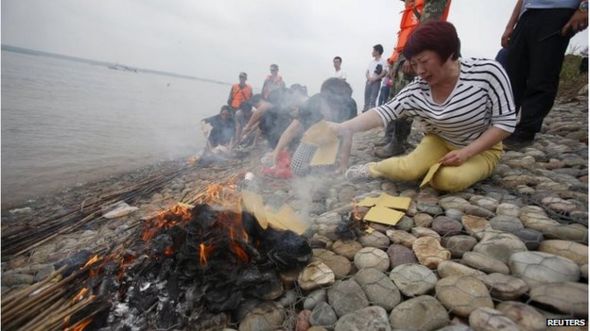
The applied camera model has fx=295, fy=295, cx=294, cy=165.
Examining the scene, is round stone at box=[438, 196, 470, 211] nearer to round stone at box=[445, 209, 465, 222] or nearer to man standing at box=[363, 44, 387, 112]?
round stone at box=[445, 209, 465, 222]

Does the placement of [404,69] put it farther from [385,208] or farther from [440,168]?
[385,208]

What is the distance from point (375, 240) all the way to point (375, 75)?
345 inches

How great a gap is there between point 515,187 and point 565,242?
51.3 inches

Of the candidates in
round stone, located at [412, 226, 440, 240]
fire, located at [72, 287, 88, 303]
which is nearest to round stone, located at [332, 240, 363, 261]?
round stone, located at [412, 226, 440, 240]

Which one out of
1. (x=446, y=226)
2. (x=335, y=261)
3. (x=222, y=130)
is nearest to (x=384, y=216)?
(x=446, y=226)

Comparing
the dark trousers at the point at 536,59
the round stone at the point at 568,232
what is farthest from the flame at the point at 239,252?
the dark trousers at the point at 536,59

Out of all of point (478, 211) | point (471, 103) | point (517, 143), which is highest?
point (471, 103)

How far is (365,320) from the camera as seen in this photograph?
1.70m

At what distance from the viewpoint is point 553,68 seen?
12.0 ft

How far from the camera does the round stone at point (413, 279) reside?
6.13 feet

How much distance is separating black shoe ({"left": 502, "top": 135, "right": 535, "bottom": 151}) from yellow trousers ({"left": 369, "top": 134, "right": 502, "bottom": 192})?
1.30m

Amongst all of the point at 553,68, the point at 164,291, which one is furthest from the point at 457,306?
the point at 553,68

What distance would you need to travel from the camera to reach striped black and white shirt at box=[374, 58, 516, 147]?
9.07 feet

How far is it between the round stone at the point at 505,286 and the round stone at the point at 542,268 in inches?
2.7
